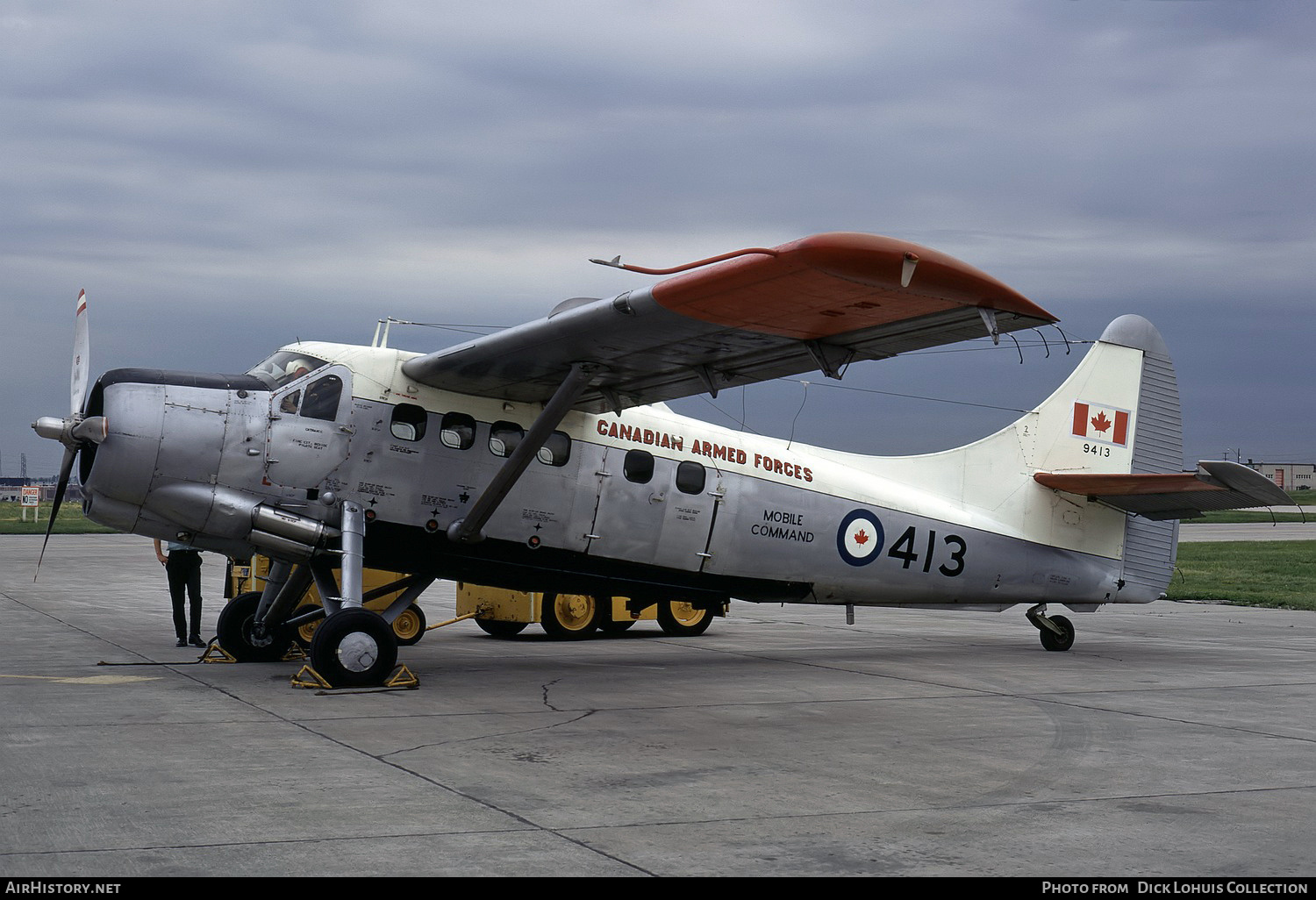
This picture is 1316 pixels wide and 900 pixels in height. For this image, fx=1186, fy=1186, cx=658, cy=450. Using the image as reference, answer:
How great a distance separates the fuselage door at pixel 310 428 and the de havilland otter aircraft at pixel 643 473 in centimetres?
2

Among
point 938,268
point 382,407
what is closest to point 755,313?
point 938,268

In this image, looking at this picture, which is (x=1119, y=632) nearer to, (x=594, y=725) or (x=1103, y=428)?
(x=1103, y=428)

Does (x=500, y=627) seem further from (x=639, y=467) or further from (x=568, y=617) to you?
(x=639, y=467)

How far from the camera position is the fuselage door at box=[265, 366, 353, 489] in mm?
11773

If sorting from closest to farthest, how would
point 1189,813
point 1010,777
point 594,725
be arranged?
point 1189,813, point 1010,777, point 594,725

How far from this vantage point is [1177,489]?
1522 cm

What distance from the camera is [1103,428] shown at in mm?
16688

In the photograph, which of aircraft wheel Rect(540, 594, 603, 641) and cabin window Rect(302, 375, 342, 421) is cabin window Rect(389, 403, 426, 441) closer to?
cabin window Rect(302, 375, 342, 421)

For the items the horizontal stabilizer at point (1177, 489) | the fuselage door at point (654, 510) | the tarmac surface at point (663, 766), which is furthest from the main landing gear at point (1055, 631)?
the fuselage door at point (654, 510)

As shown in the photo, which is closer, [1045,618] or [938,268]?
[938,268]

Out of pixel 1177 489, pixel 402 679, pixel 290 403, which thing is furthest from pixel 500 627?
pixel 1177 489

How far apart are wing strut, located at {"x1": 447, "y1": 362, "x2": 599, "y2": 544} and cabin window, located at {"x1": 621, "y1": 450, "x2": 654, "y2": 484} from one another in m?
1.44

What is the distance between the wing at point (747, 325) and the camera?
8.50 m
